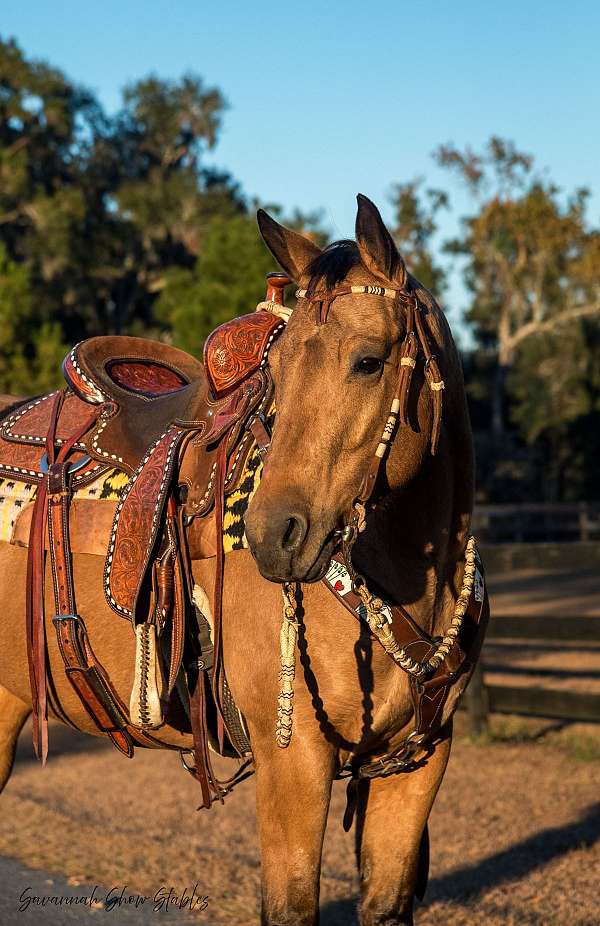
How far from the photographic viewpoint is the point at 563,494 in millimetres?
36062

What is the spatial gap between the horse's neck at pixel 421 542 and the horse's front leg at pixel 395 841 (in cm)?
44

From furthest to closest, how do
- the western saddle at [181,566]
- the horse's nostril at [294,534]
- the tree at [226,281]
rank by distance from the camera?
the tree at [226,281] → the western saddle at [181,566] → the horse's nostril at [294,534]

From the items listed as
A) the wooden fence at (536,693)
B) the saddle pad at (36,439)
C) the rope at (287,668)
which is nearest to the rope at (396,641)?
the rope at (287,668)

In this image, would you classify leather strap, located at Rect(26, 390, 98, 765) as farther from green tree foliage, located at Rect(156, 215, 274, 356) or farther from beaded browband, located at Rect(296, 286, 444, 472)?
green tree foliage, located at Rect(156, 215, 274, 356)

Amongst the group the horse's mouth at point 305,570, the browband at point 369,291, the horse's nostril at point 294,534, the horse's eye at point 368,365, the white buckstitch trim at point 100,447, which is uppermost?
the browband at point 369,291

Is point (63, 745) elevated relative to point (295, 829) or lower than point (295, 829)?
lower

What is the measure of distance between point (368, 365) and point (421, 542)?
583 millimetres

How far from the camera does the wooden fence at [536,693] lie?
7238 mm

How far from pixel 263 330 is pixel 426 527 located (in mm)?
824

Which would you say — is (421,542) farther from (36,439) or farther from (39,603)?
(36,439)

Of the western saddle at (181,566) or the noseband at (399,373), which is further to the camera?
the western saddle at (181,566)

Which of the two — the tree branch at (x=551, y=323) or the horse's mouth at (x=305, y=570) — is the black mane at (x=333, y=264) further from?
the tree branch at (x=551, y=323)

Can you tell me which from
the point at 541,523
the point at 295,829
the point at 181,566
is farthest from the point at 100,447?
the point at 541,523

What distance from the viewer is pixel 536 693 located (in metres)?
7.63
